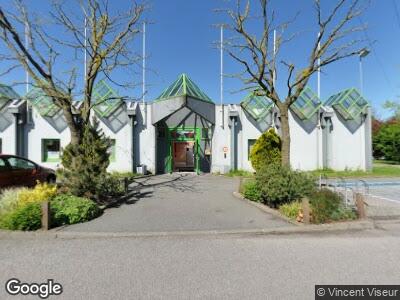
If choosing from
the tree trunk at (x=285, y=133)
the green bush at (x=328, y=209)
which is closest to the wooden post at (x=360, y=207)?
the green bush at (x=328, y=209)

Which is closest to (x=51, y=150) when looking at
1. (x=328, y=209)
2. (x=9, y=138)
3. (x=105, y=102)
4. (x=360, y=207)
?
(x=9, y=138)

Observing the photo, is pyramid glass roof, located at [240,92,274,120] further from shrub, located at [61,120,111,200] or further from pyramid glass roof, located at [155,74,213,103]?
shrub, located at [61,120,111,200]

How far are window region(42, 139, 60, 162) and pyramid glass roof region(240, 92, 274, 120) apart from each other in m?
13.4

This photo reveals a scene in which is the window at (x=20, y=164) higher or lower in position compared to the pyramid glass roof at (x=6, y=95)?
lower

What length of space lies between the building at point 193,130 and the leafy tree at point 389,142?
14857mm

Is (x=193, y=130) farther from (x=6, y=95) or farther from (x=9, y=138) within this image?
(x=6, y=95)

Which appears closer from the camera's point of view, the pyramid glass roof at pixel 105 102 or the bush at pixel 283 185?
the bush at pixel 283 185

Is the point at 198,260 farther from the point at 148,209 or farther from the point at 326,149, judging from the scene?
the point at 326,149

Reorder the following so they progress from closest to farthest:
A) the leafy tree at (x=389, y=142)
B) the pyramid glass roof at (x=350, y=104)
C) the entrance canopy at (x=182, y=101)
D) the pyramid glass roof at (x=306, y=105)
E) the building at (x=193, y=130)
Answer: the entrance canopy at (x=182, y=101) < the building at (x=193, y=130) < the pyramid glass roof at (x=306, y=105) < the pyramid glass roof at (x=350, y=104) < the leafy tree at (x=389, y=142)

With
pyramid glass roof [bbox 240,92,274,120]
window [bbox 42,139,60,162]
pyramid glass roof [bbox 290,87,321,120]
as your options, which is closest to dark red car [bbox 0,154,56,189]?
window [bbox 42,139,60,162]

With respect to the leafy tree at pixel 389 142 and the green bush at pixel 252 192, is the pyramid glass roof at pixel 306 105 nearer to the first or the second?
the green bush at pixel 252 192

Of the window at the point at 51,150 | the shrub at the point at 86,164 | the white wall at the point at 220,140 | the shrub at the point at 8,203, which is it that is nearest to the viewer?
the shrub at the point at 8,203

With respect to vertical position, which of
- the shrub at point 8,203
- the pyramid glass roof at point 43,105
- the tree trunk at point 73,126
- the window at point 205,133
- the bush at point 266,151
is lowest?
the shrub at point 8,203

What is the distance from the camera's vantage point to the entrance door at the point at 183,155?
66.5 feet
